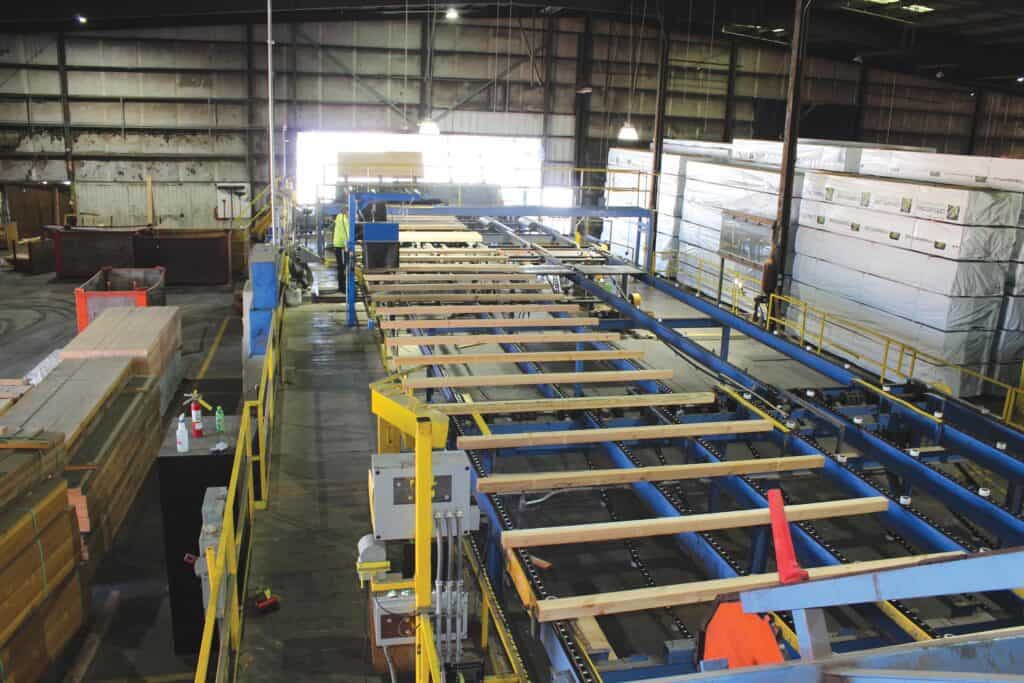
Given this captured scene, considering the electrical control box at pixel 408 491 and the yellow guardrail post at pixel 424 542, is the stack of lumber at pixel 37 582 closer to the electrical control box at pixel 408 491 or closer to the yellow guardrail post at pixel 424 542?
the electrical control box at pixel 408 491

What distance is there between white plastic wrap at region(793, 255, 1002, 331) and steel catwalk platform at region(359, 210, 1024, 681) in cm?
349

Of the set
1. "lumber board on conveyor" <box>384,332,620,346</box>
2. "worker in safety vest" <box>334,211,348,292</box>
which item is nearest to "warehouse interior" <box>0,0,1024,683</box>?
"lumber board on conveyor" <box>384,332,620,346</box>

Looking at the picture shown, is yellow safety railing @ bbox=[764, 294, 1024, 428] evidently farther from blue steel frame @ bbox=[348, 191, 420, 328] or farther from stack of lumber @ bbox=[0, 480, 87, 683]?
stack of lumber @ bbox=[0, 480, 87, 683]

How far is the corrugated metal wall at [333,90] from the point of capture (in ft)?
79.7

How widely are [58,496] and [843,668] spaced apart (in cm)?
686

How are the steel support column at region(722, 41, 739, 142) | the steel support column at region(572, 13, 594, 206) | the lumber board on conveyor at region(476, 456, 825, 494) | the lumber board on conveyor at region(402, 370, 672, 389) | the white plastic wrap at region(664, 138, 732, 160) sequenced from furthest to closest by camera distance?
the steel support column at region(722, 41, 739, 142) → the steel support column at region(572, 13, 594, 206) → the white plastic wrap at region(664, 138, 732, 160) → the lumber board on conveyor at region(402, 370, 672, 389) → the lumber board on conveyor at region(476, 456, 825, 494)

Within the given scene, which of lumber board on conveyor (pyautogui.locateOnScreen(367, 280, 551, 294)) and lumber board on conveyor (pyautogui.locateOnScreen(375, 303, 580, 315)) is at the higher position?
lumber board on conveyor (pyautogui.locateOnScreen(367, 280, 551, 294))

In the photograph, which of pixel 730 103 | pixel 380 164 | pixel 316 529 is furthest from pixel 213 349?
pixel 730 103

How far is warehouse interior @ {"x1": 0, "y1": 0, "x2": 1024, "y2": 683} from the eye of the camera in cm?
471

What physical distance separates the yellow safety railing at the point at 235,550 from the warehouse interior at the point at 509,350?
0.05 m

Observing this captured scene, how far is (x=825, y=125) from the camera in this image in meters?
28.8

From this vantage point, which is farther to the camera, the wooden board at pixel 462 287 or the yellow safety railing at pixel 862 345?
the yellow safety railing at pixel 862 345

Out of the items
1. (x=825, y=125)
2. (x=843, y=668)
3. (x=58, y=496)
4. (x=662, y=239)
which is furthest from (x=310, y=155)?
(x=843, y=668)

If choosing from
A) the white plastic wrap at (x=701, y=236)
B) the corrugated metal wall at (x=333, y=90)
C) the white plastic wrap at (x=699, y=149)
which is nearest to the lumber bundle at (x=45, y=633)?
the white plastic wrap at (x=701, y=236)
